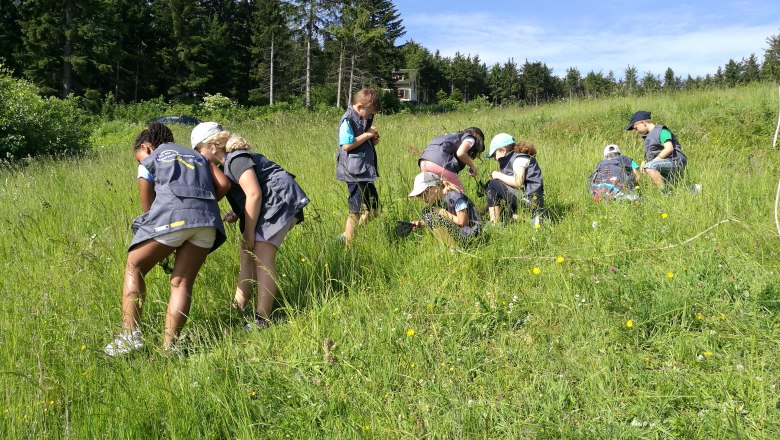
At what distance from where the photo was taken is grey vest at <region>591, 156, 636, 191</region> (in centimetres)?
503

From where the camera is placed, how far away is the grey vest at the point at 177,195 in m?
2.60

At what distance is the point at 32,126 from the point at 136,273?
1114 centimetres

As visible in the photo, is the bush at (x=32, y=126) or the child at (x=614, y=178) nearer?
the child at (x=614, y=178)

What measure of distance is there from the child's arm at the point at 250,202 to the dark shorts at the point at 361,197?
1.29m

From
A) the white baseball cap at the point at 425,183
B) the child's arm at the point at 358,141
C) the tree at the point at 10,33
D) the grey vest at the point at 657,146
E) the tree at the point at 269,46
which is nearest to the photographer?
the white baseball cap at the point at 425,183

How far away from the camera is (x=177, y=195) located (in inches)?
105

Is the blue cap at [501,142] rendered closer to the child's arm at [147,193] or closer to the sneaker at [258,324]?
the sneaker at [258,324]

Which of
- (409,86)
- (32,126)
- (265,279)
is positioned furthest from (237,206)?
(409,86)

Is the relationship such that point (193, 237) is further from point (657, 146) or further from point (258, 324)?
point (657, 146)

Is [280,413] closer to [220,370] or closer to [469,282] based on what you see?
[220,370]

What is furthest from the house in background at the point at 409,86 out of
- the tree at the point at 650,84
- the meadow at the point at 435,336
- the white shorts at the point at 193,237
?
the white shorts at the point at 193,237

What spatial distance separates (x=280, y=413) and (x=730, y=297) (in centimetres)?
248

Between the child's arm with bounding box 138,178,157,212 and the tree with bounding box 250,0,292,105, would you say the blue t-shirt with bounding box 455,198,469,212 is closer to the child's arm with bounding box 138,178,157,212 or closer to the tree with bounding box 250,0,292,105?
the child's arm with bounding box 138,178,157,212

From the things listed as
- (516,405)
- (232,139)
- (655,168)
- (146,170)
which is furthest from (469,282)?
(655,168)
